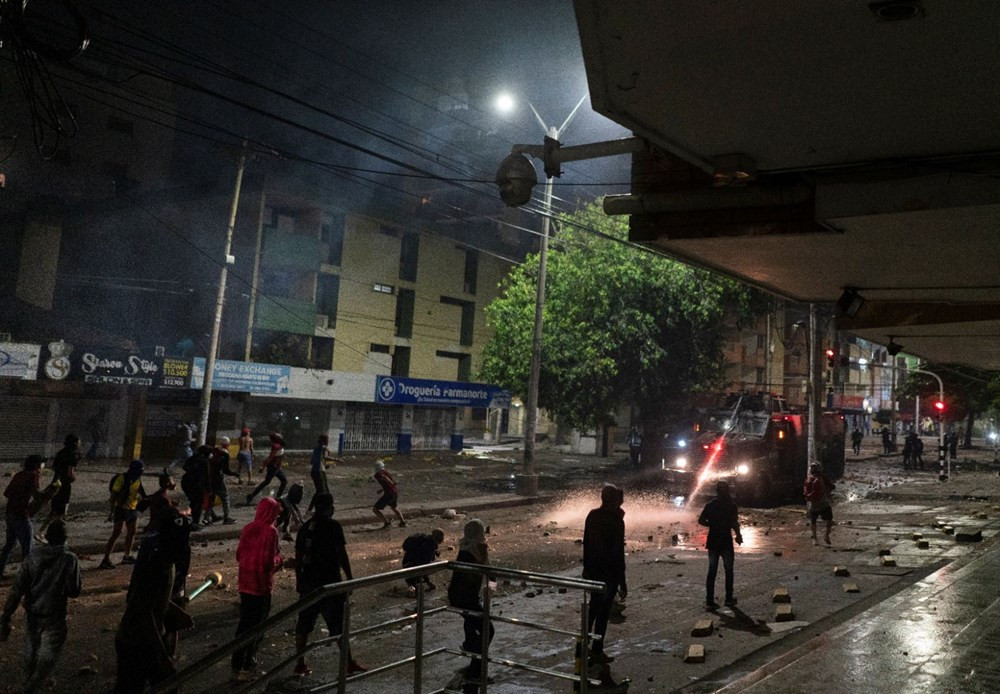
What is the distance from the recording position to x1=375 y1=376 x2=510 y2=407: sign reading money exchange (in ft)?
110

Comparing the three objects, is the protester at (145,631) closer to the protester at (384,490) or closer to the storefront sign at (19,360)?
the protester at (384,490)

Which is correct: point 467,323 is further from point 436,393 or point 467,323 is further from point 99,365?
point 99,365

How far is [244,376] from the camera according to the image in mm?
28094

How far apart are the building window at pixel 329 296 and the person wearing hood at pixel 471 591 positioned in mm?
30449

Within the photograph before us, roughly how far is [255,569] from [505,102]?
1207 centimetres

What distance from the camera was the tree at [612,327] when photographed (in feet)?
88.4

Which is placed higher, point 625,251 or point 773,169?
point 625,251

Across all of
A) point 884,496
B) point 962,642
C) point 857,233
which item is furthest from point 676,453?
point 857,233

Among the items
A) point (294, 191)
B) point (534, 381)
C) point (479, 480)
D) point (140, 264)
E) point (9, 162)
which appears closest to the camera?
point (534, 381)

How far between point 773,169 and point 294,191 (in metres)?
30.9

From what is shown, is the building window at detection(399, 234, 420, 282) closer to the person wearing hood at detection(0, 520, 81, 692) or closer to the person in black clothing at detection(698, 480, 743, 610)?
the person in black clothing at detection(698, 480, 743, 610)

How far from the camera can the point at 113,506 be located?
11.4 meters

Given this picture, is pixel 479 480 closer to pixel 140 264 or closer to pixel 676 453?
pixel 676 453

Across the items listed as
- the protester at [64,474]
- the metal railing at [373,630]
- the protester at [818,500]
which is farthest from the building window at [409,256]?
the metal railing at [373,630]
